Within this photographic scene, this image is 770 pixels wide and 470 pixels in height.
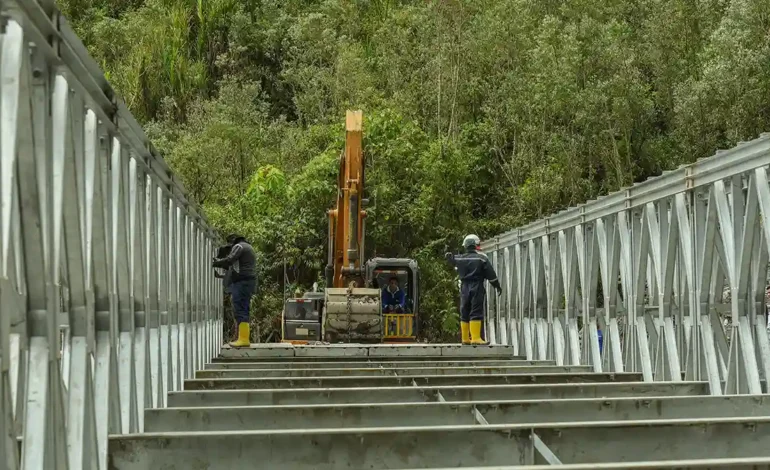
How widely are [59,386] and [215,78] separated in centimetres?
5792

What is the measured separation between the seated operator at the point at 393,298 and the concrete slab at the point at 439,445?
703 inches

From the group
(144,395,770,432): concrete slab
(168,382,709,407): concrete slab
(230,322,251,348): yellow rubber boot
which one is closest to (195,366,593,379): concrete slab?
(168,382,709,407): concrete slab

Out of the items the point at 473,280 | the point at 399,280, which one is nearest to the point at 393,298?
the point at 399,280

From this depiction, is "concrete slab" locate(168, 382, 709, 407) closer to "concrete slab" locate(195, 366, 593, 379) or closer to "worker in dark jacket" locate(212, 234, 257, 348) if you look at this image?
"concrete slab" locate(195, 366, 593, 379)

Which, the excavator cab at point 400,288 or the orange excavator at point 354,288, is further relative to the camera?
the excavator cab at point 400,288

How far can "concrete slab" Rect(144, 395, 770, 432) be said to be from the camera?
291 inches

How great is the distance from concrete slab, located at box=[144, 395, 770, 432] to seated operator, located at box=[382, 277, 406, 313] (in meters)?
16.2

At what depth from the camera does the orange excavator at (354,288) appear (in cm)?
2028

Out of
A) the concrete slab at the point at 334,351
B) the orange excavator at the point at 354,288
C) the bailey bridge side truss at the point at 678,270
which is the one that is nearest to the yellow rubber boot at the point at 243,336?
the concrete slab at the point at 334,351

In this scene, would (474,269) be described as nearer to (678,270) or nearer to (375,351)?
(375,351)

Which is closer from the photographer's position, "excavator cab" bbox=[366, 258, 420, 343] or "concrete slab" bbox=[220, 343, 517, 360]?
"concrete slab" bbox=[220, 343, 517, 360]

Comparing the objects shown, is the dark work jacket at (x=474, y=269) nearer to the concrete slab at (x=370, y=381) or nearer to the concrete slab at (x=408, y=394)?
the concrete slab at (x=370, y=381)

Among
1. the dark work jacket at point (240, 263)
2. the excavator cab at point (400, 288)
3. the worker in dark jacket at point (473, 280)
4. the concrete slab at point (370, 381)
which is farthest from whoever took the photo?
the excavator cab at point (400, 288)

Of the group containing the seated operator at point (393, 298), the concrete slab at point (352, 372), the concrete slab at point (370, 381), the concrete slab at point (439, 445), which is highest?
the seated operator at point (393, 298)
